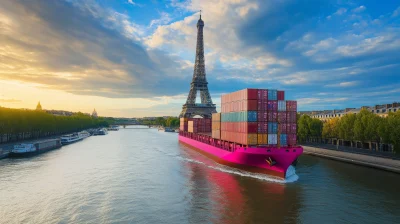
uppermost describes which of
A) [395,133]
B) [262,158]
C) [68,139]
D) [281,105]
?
[281,105]

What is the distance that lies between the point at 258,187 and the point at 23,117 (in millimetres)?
76359

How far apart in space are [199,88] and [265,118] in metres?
99.1

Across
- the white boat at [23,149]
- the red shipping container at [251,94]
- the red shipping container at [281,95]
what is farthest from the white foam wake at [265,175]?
the white boat at [23,149]

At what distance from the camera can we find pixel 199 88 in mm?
137250

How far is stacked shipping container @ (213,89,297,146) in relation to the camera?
39.2 metres

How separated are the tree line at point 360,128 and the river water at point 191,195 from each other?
37.3ft

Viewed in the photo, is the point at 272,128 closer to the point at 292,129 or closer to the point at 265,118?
the point at 265,118

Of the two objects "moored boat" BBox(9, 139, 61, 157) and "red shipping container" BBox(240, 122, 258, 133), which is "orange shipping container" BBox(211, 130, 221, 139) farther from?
"moored boat" BBox(9, 139, 61, 157)

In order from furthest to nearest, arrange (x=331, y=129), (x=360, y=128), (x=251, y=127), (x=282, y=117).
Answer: (x=331, y=129) → (x=360, y=128) → (x=282, y=117) → (x=251, y=127)

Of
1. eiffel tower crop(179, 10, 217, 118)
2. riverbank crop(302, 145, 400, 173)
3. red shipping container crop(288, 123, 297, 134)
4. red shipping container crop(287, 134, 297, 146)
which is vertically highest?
eiffel tower crop(179, 10, 217, 118)

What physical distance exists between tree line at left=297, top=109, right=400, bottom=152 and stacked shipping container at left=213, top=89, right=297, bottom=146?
2188 centimetres

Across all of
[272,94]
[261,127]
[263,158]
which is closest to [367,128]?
[272,94]

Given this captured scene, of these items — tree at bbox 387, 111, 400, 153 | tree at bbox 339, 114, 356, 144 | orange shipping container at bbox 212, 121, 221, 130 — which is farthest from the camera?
tree at bbox 339, 114, 356, 144

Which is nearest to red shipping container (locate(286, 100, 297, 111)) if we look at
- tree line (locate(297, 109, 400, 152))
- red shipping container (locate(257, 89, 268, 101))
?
red shipping container (locate(257, 89, 268, 101))
